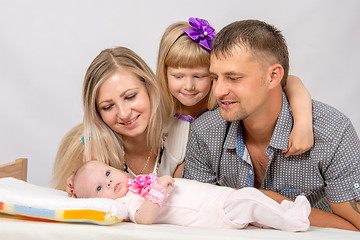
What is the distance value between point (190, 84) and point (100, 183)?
2.81 ft

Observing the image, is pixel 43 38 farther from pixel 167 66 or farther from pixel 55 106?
pixel 167 66

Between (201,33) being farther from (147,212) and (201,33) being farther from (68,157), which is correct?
(147,212)

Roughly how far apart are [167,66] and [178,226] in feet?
3.99

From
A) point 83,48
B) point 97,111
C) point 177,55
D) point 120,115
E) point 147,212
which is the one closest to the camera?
point 147,212

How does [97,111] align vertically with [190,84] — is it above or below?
below

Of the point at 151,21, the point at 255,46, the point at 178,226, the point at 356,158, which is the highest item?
the point at 151,21

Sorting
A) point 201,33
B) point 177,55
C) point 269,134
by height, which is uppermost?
point 201,33

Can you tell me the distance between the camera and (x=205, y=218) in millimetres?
2146

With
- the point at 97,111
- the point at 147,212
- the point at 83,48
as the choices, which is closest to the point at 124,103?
the point at 97,111

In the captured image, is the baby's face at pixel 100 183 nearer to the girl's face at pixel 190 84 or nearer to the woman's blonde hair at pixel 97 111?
the woman's blonde hair at pixel 97 111

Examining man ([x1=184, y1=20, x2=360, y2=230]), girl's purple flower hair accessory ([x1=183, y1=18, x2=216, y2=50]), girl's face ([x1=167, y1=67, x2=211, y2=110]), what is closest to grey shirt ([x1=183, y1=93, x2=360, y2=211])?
man ([x1=184, y1=20, x2=360, y2=230])

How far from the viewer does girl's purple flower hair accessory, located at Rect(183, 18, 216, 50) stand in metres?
2.93

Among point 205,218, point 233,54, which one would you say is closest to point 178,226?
point 205,218

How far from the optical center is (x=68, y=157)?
A: 9.65 feet
